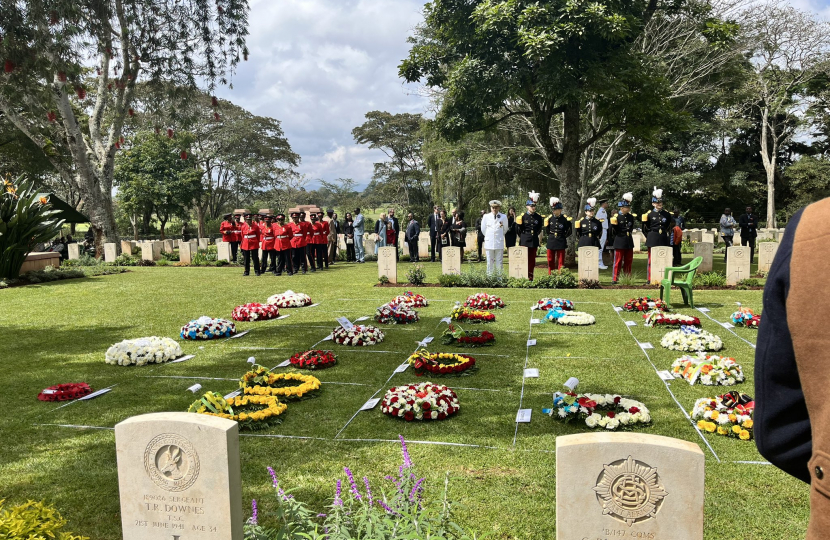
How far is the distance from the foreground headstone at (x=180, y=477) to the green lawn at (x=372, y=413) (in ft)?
2.64

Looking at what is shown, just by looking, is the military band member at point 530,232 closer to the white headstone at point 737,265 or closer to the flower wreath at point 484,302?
the flower wreath at point 484,302

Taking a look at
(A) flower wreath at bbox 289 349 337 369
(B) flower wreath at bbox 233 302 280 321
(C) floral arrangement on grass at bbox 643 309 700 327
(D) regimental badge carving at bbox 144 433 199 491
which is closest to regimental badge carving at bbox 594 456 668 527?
(D) regimental badge carving at bbox 144 433 199 491

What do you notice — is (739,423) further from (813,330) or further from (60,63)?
(60,63)

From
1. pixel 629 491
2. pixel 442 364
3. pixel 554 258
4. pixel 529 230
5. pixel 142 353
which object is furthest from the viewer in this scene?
pixel 554 258

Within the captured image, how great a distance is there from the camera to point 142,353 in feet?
25.7

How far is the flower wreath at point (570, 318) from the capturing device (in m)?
9.77

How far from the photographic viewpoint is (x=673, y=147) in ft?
116

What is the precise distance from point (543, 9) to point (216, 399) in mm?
12758

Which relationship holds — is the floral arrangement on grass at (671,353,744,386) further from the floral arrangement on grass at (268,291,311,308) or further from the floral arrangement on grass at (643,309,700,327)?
the floral arrangement on grass at (268,291,311,308)

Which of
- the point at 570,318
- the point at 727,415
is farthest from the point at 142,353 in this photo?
the point at 727,415

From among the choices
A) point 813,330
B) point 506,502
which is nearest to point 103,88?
point 506,502

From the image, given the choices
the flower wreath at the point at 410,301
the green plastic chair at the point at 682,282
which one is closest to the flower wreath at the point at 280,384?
the flower wreath at the point at 410,301

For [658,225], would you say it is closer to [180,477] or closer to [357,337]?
[357,337]

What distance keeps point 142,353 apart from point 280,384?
2.53 m
